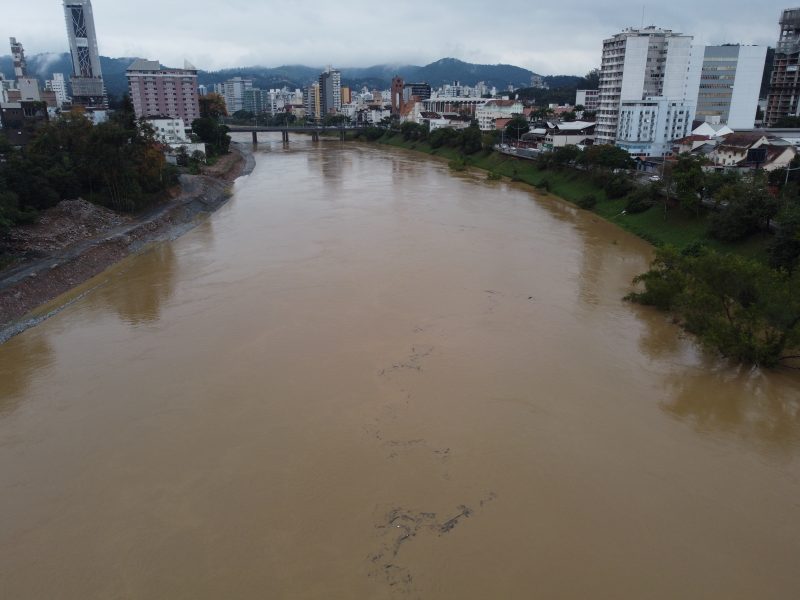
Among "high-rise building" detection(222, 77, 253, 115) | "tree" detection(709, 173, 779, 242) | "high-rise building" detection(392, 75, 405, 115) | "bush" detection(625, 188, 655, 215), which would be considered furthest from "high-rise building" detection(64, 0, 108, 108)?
"tree" detection(709, 173, 779, 242)

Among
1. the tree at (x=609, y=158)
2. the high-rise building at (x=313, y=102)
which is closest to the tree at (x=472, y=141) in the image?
the tree at (x=609, y=158)

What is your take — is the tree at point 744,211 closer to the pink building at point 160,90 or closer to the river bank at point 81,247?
the river bank at point 81,247

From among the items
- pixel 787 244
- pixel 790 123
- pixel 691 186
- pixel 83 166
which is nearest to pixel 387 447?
pixel 787 244

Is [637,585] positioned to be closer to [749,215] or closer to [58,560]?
[58,560]

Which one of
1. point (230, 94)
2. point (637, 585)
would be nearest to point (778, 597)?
point (637, 585)

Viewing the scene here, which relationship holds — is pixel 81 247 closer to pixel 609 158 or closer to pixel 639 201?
pixel 639 201
